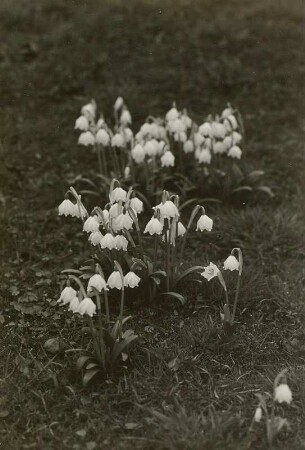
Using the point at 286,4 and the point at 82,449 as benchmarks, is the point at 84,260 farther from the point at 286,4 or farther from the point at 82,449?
the point at 286,4

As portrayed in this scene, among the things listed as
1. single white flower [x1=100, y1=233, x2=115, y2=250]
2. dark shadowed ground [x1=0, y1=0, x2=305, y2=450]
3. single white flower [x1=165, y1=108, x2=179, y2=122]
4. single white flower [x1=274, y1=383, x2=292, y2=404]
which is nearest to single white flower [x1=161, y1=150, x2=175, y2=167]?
single white flower [x1=165, y1=108, x2=179, y2=122]

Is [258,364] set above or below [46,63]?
below

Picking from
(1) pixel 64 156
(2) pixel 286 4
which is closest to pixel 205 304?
(1) pixel 64 156

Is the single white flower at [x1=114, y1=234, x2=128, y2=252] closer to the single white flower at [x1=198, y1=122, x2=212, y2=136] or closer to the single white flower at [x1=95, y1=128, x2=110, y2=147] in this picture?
the single white flower at [x1=95, y1=128, x2=110, y2=147]

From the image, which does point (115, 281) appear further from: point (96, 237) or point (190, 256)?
point (190, 256)

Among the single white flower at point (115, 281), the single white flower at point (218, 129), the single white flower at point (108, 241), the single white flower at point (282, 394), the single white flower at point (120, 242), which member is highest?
the single white flower at point (218, 129)

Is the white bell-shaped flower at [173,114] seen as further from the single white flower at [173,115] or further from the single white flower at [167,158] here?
the single white flower at [167,158]

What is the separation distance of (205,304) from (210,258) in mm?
602

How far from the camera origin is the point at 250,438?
3275 mm

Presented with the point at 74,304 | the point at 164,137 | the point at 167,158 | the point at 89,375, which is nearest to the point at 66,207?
the point at 74,304

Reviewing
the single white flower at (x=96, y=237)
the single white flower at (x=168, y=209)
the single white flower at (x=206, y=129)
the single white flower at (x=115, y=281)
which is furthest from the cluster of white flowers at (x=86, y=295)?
the single white flower at (x=206, y=129)

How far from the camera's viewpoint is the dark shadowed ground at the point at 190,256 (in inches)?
136

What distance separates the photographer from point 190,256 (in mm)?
4699

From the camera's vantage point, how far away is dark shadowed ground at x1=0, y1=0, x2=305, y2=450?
345cm
